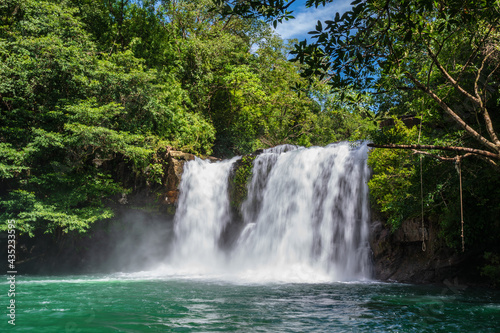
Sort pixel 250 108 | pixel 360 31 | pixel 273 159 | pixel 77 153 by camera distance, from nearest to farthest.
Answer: pixel 360 31
pixel 77 153
pixel 273 159
pixel 250 108

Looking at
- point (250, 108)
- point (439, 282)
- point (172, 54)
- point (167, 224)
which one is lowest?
point (439, 282)

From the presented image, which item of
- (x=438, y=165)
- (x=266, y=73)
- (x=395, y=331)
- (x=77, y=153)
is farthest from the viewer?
(x=266, y=73)

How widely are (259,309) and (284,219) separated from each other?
935 cm

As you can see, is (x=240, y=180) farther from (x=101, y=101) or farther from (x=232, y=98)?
(x=232, y=98)

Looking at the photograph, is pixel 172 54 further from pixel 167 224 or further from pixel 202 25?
pixel 167 224

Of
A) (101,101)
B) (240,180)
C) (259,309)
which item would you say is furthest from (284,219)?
(101,101)

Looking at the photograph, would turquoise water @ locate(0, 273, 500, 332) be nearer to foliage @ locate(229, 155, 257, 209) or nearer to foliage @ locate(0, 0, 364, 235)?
foliage @ locate(0, 0, 364, 235)

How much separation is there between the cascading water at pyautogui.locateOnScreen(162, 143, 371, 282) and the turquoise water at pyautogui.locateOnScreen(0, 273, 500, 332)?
3.50 metres

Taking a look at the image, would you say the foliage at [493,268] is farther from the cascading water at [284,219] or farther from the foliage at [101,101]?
the foliage at [101,101]

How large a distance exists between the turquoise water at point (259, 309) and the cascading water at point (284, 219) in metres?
3.50

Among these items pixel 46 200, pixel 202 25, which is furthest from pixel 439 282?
pixel 202 25

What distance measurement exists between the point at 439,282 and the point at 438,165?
3.98 m

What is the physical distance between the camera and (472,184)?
31.5 ft

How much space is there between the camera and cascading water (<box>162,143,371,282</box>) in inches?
556
